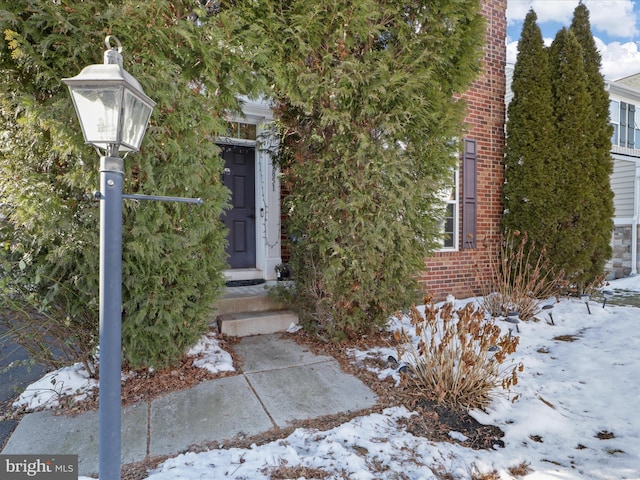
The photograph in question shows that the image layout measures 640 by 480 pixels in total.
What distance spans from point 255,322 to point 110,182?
266cm

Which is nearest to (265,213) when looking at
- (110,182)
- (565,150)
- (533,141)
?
(110,182)

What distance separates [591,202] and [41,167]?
22.1 feet

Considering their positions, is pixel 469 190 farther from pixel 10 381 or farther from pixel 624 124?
pixel 624 124

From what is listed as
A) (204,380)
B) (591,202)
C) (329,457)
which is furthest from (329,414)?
(591,202)

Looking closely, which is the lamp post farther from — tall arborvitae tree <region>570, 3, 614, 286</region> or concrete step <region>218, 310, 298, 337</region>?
tall arborvitae tree <region>570, 3, 614, 286</region>

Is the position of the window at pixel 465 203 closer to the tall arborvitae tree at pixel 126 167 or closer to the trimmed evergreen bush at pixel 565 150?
the trimmed evergreen bush at pixel 565 150

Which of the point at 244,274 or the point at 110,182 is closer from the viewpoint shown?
the point at 110,182

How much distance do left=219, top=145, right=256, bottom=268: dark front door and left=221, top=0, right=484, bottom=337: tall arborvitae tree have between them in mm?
1778

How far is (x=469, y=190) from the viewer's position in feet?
19.9

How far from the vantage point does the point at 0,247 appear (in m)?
2.56

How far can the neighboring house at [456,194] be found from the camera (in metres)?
5.49

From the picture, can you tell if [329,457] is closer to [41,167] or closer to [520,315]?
[41,167]

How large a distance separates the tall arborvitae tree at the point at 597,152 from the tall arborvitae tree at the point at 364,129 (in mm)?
3247

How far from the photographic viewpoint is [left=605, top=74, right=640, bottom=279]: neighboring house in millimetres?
9369
